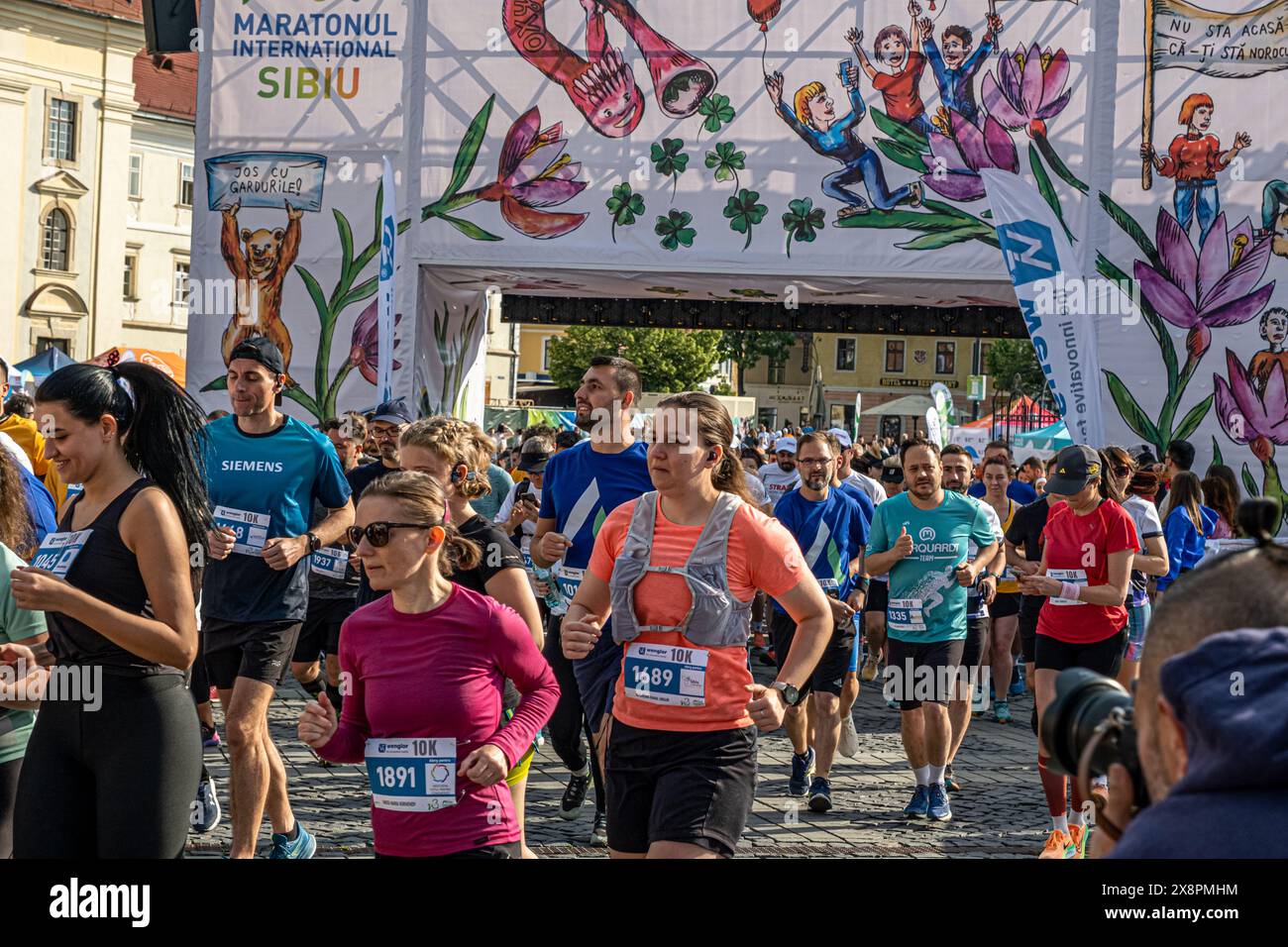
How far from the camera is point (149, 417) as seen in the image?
162 inches

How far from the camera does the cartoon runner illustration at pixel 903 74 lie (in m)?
15.8

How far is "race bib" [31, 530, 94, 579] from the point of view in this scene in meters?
3.89

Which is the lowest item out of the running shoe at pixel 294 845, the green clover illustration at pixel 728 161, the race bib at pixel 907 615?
the running shoe at pixel 294 845

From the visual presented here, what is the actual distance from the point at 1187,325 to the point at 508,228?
292 inches

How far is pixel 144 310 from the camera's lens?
178 feet

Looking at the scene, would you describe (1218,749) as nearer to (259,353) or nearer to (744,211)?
(259,353)

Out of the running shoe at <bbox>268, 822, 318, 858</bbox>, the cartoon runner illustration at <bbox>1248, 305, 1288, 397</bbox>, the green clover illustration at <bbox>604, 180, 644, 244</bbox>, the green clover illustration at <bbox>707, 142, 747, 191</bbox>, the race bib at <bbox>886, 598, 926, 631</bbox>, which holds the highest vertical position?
the green clover illustration at <bbox>707, 142, 747, 191</bbox>

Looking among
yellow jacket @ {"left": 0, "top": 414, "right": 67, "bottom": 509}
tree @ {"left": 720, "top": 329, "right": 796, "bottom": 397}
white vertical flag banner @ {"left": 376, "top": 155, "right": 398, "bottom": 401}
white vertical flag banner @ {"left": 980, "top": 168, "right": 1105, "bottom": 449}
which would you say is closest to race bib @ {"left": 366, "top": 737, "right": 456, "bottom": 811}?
yellow jacket @ {"left": 0, "top": 414, "right": 67, "bottom": 509}

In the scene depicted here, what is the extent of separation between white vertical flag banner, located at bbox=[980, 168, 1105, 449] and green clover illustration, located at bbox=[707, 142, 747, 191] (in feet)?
9.89

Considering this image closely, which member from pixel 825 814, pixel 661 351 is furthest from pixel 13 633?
pixel 661 351

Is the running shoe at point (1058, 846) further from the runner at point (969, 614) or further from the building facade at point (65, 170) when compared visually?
the building facade at point (65, 170)

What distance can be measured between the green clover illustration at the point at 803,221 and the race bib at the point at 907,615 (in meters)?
8.51

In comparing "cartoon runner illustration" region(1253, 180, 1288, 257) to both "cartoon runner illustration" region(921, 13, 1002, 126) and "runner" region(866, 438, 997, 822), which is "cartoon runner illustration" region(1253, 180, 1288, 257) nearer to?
"cartoon runner illustration" region(921, 13, 1002, 126)

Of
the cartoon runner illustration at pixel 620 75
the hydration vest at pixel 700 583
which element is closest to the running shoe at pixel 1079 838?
the hydration vest at pixel 700 583
